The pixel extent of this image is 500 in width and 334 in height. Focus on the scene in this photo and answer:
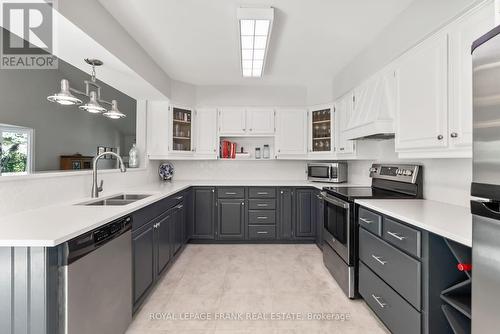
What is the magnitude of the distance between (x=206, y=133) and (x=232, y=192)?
3.57ft

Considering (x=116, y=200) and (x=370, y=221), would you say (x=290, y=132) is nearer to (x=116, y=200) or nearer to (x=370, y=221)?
(x=370, y=221)

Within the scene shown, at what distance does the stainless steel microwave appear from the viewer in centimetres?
378

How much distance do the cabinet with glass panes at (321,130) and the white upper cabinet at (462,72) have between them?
2.22 meters

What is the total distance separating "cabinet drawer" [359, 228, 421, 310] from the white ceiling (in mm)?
1920

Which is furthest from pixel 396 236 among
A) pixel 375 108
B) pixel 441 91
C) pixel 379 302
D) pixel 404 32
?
pixel 404 32

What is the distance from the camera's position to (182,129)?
158 inches

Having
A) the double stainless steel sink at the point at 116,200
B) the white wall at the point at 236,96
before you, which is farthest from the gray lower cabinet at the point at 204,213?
the white wall at the point at 236,96

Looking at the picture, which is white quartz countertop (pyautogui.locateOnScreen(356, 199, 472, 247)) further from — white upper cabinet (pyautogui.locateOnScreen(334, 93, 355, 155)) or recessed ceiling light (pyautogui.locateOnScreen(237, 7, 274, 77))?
recessed ceiling light (pyautogui.locateOnScreen(237, 7, 274, 77))

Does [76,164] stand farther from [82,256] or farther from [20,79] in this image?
[82,256]

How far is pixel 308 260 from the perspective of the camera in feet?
10.5

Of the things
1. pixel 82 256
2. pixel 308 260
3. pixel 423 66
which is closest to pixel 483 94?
pixel 423 66

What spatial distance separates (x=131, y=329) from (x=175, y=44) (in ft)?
9.01

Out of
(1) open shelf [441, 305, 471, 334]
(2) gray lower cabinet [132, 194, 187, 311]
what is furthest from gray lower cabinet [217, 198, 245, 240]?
(1) open shelf [441, 305, 471, 334]

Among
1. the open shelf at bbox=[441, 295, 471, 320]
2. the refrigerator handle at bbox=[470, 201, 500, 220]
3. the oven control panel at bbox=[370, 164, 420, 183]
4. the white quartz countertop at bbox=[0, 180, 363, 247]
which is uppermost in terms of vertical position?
the oven control panel at bbox=[370, 164, 420, 183]
